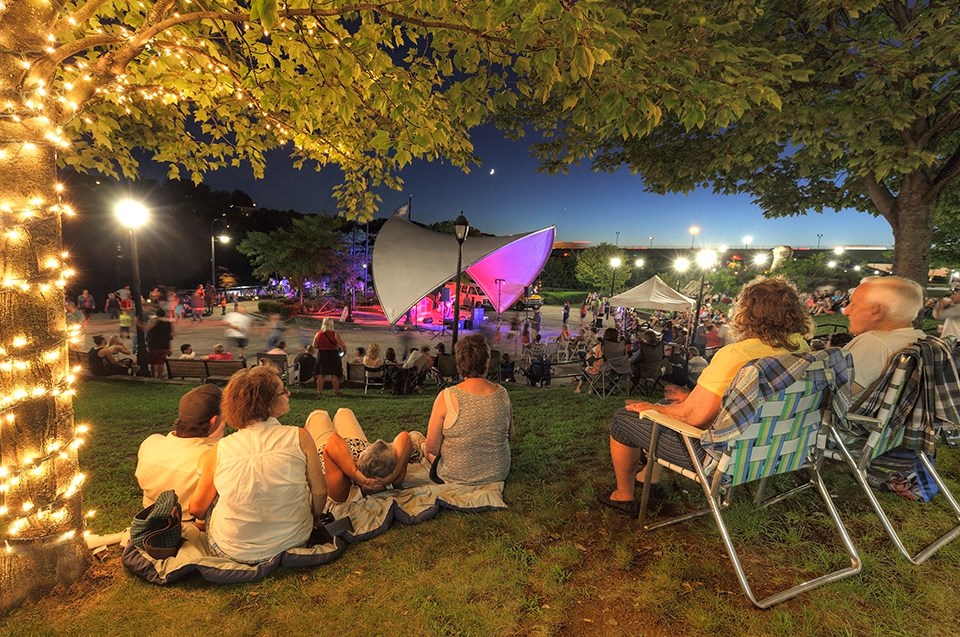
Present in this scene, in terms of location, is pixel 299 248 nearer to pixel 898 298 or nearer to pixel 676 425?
pixel 676 425

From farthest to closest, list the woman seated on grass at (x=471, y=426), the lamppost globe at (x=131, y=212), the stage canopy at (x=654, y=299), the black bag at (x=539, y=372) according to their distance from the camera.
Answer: the stage canopy at (x=654, y=299) < the black bag at (x=539, y=372) < the lamppost globe at (x=131, y=212) < the woman seated on grass at (x=471, y=426)

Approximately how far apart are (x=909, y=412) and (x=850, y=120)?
11.6ft

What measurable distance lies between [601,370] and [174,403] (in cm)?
730

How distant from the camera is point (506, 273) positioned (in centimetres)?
2284

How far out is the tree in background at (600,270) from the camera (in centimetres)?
5853

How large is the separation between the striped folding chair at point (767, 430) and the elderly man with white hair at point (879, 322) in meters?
0.82

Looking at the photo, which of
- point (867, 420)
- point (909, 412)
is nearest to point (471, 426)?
point (867, 420)

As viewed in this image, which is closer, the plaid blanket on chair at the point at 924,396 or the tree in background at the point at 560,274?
the plaid blanket on chair at the point at 924,396

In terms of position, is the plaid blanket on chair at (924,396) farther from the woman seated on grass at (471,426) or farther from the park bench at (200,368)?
the park bench at (200,368)

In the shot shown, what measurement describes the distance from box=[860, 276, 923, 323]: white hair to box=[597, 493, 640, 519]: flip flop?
2.32 meters

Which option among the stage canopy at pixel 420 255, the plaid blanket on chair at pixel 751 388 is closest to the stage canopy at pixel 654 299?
the stage canopy at pixel 420 255

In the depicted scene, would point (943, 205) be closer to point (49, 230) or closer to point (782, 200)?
point (782, 200)

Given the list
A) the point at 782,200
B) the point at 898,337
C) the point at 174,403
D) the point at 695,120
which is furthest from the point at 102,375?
the point at 782,200

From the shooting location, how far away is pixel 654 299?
55.7ft
